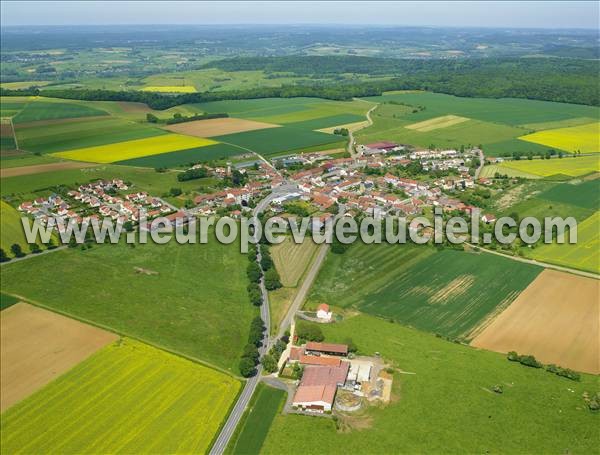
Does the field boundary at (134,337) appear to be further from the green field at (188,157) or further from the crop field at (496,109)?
the crop field at (496,109)

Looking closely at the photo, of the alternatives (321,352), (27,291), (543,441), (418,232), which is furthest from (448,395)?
(27,291)

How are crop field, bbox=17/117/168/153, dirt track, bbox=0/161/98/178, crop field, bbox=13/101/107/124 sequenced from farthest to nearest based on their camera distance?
crop field, bbox=13/101/107/124 → crop field, bbox=17/117/168/153 → dirt track, bbox=0/161/98/178

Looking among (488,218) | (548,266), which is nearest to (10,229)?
(488,218)

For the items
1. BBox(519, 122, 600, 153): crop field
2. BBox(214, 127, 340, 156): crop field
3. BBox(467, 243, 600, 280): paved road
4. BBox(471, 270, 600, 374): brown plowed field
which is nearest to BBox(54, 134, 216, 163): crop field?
BBox(214, 127, 340, 156): crop field

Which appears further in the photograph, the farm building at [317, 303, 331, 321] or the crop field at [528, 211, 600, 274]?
the crop field at [528, 211, 600, 274]

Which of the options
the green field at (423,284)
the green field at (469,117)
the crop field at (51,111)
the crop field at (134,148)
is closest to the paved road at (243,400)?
the green field at (423,284)

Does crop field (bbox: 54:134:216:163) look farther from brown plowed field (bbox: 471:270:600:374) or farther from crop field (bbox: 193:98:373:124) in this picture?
brown plowed field (bbox: 471:270:600:374)

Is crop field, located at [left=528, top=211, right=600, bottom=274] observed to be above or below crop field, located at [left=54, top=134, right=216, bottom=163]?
below

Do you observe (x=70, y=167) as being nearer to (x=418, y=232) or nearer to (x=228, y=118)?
(x=228, y=118)
